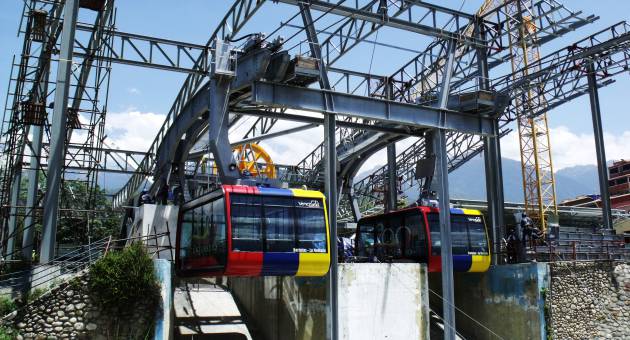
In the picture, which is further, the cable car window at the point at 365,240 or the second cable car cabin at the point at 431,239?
the cable car window at the point at 365,240

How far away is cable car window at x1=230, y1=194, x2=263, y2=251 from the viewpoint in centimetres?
1625

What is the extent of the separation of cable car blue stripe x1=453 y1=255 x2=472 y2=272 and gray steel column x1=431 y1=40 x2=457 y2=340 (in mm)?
882

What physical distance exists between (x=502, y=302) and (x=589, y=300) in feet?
11.4

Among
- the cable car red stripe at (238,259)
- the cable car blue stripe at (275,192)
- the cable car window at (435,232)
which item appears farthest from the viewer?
the cable car window at (435,232)

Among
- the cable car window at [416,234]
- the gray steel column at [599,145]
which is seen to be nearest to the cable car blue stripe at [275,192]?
the cable car window at [416,234]

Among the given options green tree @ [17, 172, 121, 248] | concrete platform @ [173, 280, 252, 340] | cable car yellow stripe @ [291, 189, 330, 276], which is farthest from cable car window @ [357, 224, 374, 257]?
green tree @ [17, 172, 121, 248]

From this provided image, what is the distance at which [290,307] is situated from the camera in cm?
2073

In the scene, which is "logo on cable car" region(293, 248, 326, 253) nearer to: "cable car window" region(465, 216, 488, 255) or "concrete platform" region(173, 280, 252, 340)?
"concrete platform" region(173, 280, 252, 340)

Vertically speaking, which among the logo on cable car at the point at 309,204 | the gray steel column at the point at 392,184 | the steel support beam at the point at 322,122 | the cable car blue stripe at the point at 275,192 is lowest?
the logo on cable car at the point at 309,204

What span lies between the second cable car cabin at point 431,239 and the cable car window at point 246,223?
7700 millimetres

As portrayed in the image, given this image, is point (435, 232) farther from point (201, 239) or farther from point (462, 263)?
point (201, 239)

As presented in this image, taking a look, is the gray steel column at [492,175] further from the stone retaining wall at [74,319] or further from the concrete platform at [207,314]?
the stone retaining wall at [74,319]

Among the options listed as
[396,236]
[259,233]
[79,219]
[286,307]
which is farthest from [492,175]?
[79,219]

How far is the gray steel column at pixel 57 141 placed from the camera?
60.4 ft
